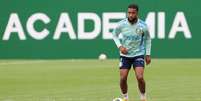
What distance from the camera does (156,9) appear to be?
3231 cm

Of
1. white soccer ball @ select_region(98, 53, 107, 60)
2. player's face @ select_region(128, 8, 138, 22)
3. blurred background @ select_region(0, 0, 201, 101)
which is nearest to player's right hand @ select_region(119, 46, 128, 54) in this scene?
player's face @ select_region(128, 8, 138, 22)

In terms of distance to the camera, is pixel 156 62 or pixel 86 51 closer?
pixel 156 62

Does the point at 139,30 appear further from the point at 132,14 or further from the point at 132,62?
the point at 132,62

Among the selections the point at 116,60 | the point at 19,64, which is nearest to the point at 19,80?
the point at 19,64

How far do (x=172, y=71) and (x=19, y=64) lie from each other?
684 cm

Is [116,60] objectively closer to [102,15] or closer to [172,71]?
[102,15]

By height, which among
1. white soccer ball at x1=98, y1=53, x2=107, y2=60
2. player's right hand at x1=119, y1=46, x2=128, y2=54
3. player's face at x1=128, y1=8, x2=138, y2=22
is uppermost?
player's face at x1=128, y1=8, x2=138, y2=22

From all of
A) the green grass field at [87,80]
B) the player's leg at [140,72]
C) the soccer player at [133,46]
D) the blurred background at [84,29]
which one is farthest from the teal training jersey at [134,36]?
the blurred background at [84,29]

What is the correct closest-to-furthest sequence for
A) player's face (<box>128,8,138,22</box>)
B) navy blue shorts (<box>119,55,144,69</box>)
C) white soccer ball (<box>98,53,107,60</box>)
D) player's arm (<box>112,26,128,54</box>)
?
player's face (<box>128,8,138,22</box>), player's arm (<box>112,26,128,54</box>), navy blue shorts (<box>119,55,144,69</box>), white soccer ball (<box>98,53,107,60</box>)

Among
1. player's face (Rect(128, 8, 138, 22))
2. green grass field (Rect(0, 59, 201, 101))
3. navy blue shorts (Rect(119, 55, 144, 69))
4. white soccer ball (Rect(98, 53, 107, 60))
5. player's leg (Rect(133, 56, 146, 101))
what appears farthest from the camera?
white soccer ball (Rect(98, 53, 107, 60))

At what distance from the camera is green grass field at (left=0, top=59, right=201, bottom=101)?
17.9 m

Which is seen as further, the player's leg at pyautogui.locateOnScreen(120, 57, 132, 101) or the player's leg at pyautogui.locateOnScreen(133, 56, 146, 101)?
the player's leg at pyautogui.locateOnScreen(120, 57, 132, 101)

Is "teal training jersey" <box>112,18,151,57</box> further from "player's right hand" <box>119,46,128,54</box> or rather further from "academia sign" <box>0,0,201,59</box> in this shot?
"academia sign" <box>0,0,201,59</box>

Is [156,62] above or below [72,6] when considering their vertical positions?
below
